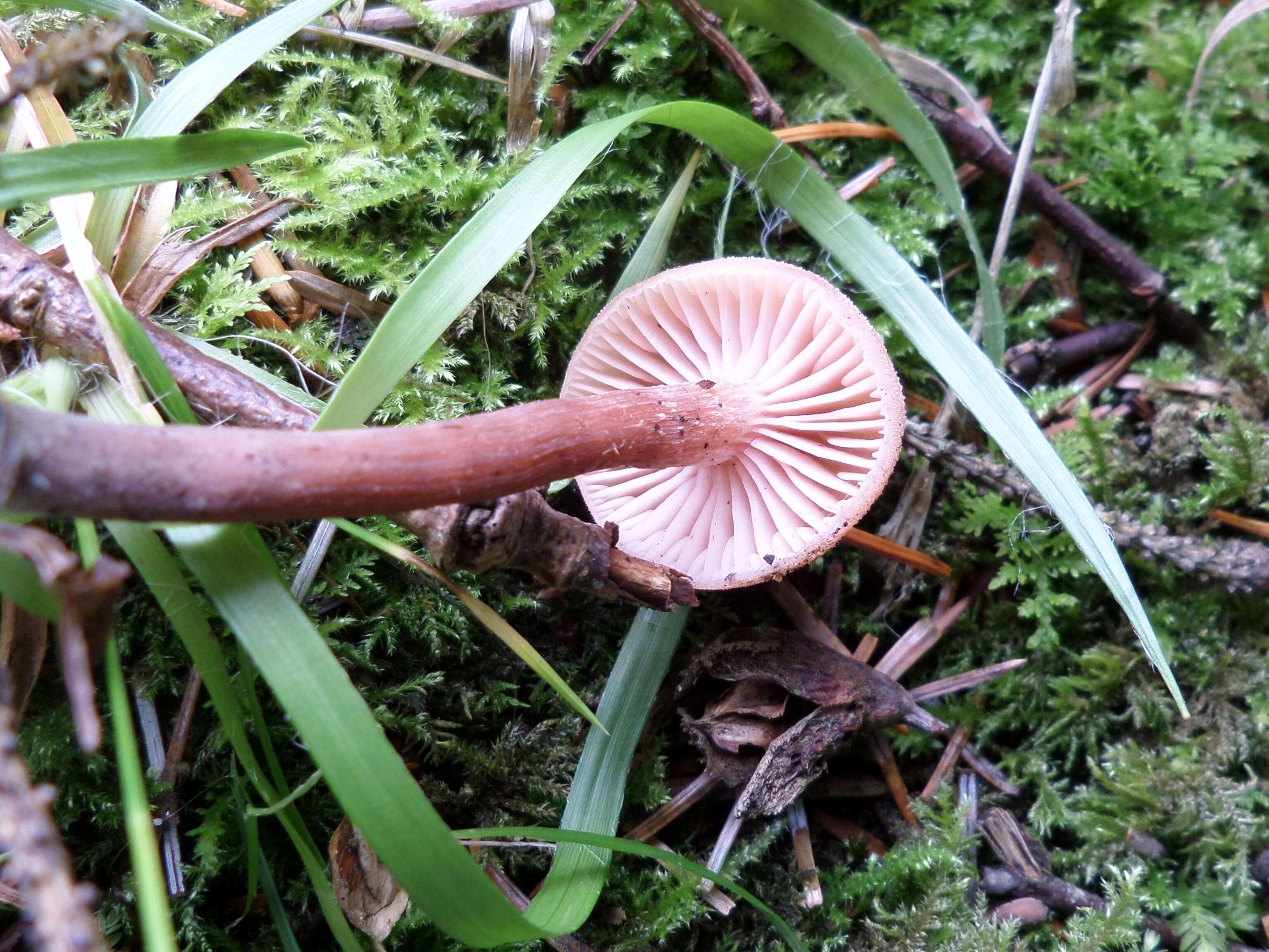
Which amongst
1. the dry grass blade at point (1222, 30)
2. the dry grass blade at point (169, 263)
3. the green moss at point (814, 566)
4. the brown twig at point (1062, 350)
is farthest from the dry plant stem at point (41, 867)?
the dry grass blade at point (1222, 30)

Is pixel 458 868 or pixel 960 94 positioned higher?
pixel 960 94

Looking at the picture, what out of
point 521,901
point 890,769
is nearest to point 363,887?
point 521,901

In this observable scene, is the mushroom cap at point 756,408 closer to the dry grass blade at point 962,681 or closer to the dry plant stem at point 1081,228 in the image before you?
the dry grass blade at point 962,681

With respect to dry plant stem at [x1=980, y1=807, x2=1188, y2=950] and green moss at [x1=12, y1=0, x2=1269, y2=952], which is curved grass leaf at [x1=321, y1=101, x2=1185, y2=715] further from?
dry plant stem at [x1=980, y1=807, x2=1188, y2=950]

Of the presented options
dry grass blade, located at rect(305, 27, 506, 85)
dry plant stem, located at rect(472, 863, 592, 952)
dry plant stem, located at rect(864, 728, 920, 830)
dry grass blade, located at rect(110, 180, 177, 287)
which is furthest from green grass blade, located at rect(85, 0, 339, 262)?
dry plant stem, located at rect(864, 728, 920, 830)

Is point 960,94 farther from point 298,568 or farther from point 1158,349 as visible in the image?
point 298,568

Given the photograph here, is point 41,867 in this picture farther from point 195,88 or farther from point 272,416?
point 195,88

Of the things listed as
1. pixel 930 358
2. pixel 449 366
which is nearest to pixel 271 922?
pixel 449 366
